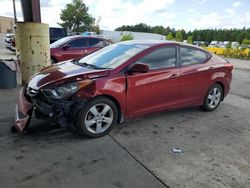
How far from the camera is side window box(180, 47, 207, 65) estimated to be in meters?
5.09

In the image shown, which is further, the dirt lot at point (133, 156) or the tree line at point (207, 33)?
the tree line at point (207, 33)

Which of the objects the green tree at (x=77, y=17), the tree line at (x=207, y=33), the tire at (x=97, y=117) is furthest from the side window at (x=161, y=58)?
the tree line at (x=207, y=33)

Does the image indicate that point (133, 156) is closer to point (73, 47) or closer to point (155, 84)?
point (155, 84)

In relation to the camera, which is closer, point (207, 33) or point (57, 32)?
point (57, 32)

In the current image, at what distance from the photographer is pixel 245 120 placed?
5.39 m

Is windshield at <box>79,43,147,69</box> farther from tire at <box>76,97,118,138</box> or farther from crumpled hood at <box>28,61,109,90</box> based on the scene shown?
tire at <box>76,97,118,138</box>

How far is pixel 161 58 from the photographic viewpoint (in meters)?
4.78

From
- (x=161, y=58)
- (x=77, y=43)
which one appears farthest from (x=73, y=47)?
(x=161, y=58)

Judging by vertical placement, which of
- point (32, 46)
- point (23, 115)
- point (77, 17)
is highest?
point (77, 17)

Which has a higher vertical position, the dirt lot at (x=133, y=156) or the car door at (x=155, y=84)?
the car door at (x=155, y=84)

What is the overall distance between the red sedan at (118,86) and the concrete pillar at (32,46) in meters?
2.44

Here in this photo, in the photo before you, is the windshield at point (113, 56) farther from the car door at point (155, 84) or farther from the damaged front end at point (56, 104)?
the damaged front end at point (56, 104)

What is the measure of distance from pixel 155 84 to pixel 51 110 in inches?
72.1

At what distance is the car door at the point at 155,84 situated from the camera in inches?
172
